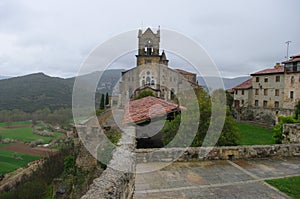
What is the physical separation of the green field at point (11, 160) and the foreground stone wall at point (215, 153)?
4159cm

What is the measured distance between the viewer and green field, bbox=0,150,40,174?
4012 cm

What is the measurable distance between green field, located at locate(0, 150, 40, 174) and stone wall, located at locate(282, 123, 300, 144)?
4332cm

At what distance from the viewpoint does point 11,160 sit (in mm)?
44250

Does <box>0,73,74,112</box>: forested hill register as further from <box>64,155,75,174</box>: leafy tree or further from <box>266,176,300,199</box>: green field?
<box>266,176,300,199</box>: green field

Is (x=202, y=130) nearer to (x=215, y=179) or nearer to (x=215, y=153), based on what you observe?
(x=215, y=153)

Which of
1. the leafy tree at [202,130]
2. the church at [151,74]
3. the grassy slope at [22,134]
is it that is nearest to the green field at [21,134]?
the grassy slope at [22,134]

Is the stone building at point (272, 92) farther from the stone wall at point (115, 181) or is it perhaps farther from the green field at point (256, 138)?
the stone wall at point (115, 181)

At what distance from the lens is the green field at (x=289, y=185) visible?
15.2 feet

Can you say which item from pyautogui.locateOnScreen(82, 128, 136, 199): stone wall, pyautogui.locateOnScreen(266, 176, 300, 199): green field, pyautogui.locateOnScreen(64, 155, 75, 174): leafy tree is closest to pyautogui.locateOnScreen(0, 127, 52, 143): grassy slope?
pyautogui.locateOnScreen(64, 155, 75, 174): leafy tree

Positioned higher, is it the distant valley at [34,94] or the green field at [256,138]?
the distant valley at [34,94]

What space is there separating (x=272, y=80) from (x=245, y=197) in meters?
31.0

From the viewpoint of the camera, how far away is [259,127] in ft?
85.9

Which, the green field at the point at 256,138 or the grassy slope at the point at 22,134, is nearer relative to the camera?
the green field at the point at 256,138

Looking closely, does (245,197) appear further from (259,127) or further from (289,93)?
(289,93)
